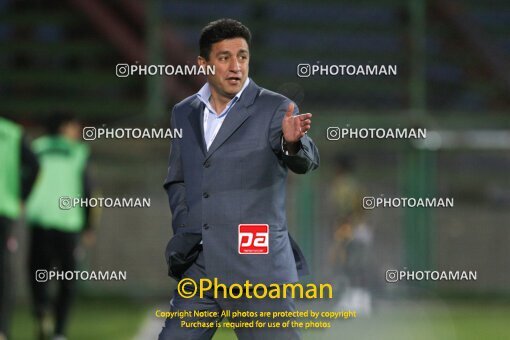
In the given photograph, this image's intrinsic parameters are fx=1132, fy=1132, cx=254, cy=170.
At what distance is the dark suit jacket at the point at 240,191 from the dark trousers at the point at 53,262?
2.82m

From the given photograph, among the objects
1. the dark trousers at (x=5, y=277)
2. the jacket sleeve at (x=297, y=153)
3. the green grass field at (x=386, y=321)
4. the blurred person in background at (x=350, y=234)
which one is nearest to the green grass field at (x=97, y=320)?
the green grass field at (x=386, y=321)

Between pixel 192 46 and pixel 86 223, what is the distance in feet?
10.6

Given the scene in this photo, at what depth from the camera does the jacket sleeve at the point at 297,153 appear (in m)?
3.12

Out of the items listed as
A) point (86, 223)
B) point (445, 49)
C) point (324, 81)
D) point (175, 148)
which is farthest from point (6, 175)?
point (445, 49)

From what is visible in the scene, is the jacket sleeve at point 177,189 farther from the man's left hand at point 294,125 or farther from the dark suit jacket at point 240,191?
the man's left hand at point 294,125

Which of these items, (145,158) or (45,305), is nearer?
(45,305)

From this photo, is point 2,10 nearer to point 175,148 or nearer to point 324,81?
point 324,81

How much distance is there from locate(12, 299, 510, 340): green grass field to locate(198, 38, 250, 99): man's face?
1685 millimetres

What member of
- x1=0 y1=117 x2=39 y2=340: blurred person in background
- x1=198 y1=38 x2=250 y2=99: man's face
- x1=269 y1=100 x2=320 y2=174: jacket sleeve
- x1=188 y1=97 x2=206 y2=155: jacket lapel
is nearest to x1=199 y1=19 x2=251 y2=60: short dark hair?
x1=198 y1=38 x2=250 y2=99: man's face

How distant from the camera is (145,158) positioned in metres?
8.73

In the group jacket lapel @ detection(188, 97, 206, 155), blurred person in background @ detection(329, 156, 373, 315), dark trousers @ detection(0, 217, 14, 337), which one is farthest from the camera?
blurred person in background @ detection(329, 156, 373, 315)

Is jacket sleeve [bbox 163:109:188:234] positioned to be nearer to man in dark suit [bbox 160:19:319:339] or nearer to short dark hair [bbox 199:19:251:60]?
man in dark suit [bbox 160:19:319:339]

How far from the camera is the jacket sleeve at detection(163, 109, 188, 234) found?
11.1 ft

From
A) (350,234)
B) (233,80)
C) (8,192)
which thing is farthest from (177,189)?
(350,234)
